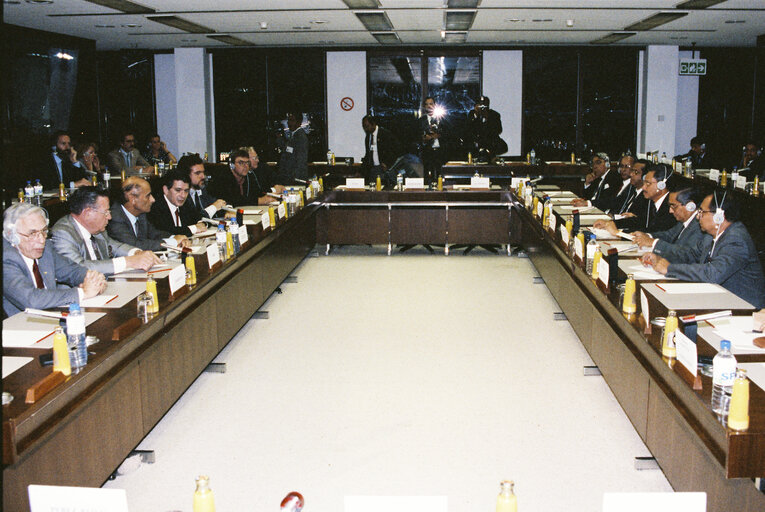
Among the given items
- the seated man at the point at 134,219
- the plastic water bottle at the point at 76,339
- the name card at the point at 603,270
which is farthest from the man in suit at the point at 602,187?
the plastic water bottle at the point at 76,339

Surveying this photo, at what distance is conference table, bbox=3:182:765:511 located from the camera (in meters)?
2.12

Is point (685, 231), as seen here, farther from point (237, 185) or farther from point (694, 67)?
point (694, 67)

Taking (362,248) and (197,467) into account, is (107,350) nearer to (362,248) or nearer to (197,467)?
(197,467)

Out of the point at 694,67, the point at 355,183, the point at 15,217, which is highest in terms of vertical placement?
the point at 694,67

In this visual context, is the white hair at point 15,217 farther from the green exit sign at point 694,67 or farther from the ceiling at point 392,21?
the green exit sign at point 694,67

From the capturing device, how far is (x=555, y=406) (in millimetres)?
3777

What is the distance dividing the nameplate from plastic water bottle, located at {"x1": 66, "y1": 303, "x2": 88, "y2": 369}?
1.66m

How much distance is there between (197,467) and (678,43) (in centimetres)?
1143

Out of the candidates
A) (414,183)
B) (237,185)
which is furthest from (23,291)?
(414,183)

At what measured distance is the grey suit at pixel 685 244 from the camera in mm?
4116

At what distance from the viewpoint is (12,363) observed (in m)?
2.54

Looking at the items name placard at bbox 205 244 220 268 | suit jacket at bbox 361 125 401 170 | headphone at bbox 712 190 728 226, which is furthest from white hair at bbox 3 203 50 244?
suit jacket at bbox 361 125 401 170

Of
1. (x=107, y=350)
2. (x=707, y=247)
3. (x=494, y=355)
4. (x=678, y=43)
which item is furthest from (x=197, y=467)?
(x=678, y=43)

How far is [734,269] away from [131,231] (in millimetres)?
3659
